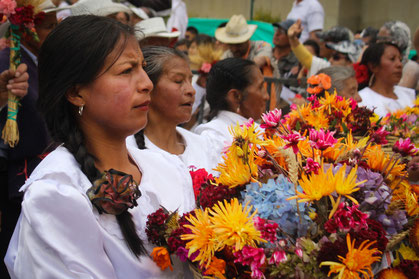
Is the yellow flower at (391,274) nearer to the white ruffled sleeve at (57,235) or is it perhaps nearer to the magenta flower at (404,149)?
the magenta flower at (404,149)

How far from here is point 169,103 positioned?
10.4 feet

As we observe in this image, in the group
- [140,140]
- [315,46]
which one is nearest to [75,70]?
[140,140]

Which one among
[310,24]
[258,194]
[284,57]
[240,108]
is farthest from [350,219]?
[310,24]

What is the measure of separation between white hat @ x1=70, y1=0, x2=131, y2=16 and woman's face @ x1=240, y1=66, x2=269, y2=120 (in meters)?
1.88

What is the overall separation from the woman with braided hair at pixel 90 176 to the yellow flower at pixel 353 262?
0.75 meters

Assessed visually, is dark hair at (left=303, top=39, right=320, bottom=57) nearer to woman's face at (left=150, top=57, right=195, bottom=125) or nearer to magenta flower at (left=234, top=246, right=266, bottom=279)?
woman's face at (left=150, top=57, right=195, bottom=125)

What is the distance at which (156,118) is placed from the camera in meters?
3.20

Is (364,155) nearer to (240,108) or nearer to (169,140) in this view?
(169,140)

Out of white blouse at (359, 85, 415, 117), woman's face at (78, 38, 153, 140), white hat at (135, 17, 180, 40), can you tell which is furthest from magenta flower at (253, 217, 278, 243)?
white blouse at (359, 85, 415, 117)

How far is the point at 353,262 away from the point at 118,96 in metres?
1.07

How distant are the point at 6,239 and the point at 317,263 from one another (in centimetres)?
263

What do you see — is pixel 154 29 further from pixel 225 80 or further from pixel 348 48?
pixel 348 48

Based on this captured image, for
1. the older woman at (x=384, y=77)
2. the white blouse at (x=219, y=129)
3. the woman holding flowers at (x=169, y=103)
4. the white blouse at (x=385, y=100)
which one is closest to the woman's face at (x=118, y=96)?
the woman holding flowers at (x=169, y=103)

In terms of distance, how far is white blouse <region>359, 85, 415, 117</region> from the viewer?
5191 mm
